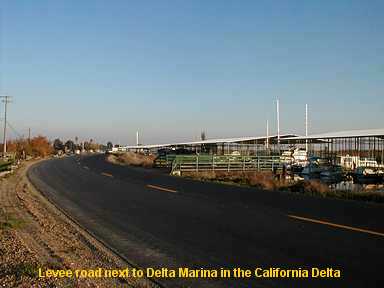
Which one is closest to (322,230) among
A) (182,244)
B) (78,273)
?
(182,244)

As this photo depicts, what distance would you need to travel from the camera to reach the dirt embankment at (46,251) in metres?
6.01

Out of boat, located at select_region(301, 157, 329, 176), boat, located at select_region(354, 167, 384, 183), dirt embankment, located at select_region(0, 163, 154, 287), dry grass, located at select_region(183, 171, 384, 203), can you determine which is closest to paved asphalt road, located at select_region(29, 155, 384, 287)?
dirt embankment, located at select_region(0, 163, 154, 287)

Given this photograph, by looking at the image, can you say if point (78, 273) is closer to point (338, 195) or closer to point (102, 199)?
point (102, 199)

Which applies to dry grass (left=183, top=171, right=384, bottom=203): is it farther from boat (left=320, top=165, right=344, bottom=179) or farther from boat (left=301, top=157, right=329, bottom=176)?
boat (left=301, top=157, right=329, bottom=176)

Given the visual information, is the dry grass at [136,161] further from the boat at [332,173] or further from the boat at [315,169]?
the boat at [332,173]

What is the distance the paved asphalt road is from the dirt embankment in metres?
0.44

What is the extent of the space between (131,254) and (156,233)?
1788 mm

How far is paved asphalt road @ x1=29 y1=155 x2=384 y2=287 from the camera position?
672 cm

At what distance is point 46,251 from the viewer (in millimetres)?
7867

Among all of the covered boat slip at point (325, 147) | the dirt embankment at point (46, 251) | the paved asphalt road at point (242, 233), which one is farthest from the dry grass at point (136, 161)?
the dirt embankment at point (46, 251)

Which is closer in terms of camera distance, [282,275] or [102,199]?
[282,275]

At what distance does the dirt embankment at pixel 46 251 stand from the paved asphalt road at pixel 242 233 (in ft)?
1.44

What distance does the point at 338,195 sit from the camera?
1802cm

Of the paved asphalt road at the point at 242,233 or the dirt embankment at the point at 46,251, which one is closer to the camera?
the dirt embankment at the point at 46,251
